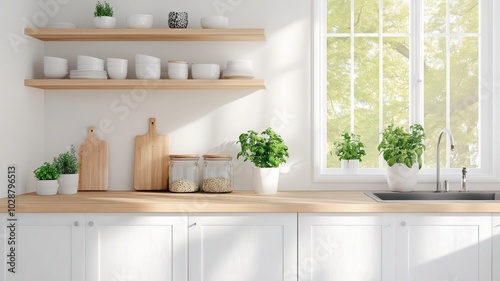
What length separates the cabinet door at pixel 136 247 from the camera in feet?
10.4

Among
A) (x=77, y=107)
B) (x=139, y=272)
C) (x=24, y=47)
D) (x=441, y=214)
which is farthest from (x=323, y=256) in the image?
(x=24, y=47)

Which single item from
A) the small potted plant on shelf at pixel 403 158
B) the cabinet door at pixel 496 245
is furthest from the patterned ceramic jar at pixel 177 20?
the cabinet door at pixel 496 245

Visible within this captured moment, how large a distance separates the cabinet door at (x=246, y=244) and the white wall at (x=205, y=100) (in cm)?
72

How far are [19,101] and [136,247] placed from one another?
118 centimetres

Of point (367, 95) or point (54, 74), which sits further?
point (367, 95)

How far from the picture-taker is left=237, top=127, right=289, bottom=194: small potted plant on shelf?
142 inches

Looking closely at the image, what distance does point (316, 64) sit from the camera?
12.6 ft

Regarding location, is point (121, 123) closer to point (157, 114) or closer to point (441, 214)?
point (157, 114)

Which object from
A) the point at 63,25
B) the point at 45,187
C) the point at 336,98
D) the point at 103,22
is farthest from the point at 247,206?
the point at 336,98

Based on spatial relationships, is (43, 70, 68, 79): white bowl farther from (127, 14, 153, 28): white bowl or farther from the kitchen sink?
the kitchen sink

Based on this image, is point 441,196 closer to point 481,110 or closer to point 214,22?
point 481,110

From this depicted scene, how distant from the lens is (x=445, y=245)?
124 inches

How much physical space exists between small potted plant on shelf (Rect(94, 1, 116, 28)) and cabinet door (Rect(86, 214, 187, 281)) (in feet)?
4.08

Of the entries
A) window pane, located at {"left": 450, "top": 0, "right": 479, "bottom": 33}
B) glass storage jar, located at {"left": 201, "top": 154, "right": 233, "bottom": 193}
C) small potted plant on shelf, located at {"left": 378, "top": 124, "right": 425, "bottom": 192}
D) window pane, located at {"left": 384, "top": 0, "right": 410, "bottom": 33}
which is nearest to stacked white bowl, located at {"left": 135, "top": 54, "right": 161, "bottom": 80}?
glass storage jar, located at {"left": 201, "top": 154, "right": 233, "bottom": 193}
